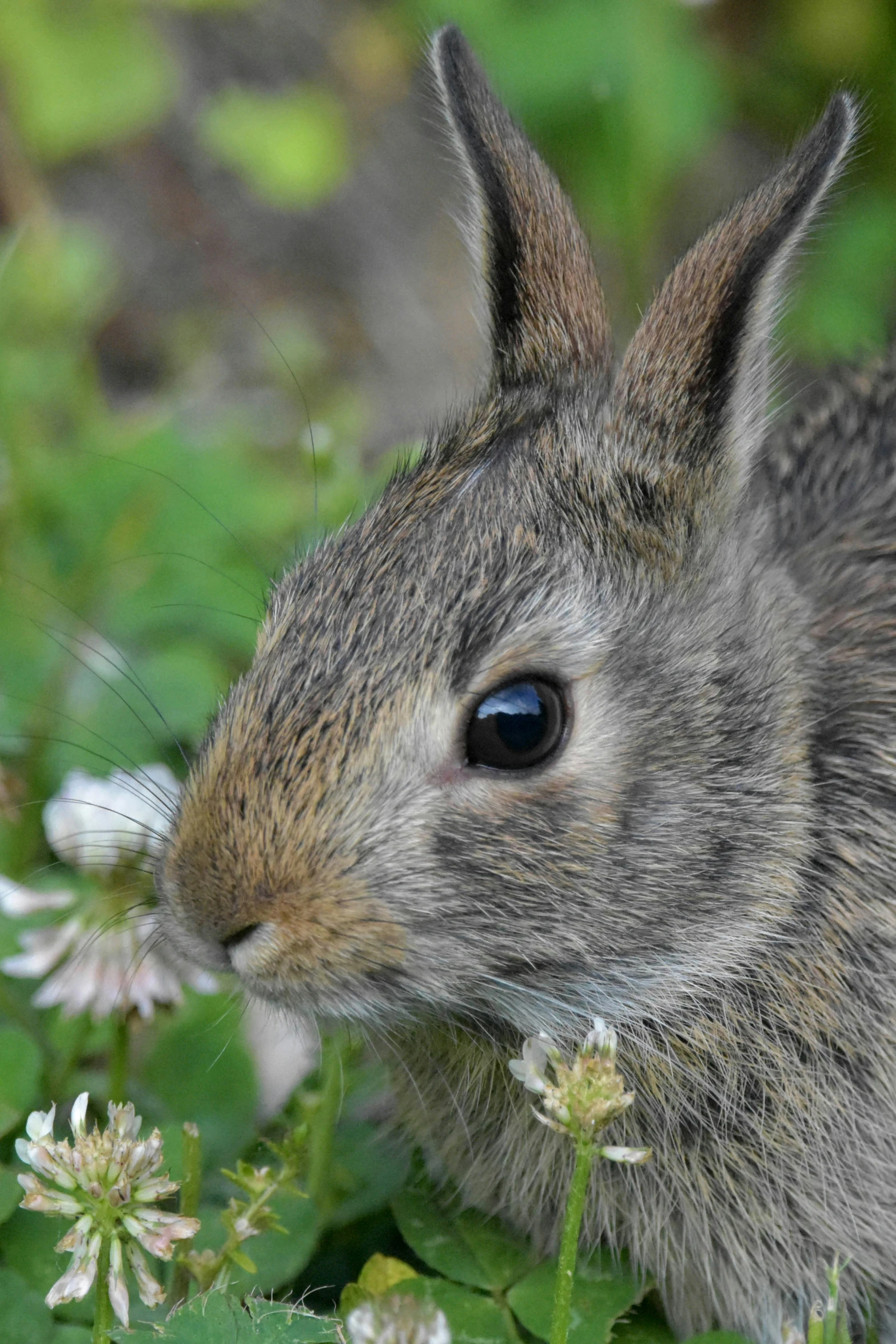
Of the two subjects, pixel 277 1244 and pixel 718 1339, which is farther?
pixel 277 1244

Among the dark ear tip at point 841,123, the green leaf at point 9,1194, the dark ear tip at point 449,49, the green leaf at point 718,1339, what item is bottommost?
the green leaf at point 718,1339

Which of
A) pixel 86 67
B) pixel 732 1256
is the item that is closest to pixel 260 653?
pixel 732 1256

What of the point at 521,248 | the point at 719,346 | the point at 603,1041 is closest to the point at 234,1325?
the point at 603,1041

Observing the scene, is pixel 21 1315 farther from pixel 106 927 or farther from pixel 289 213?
pixel 289 213

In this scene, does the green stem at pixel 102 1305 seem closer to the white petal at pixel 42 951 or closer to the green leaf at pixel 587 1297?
the green leaf at pixel 587 1297

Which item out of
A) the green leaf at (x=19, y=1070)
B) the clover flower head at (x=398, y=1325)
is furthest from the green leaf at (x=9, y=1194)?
the clover flower head at (x=398, y=1325)

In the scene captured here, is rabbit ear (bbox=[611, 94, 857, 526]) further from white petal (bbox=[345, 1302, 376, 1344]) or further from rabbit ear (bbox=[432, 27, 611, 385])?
white petal (bbox=[345, 1302, 376, 1344])
